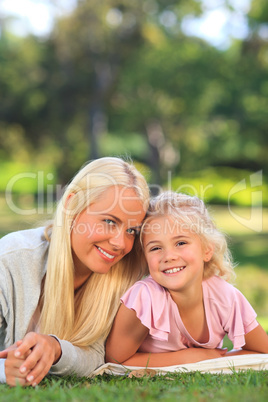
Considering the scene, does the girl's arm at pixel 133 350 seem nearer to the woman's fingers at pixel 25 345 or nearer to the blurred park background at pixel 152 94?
the woman's fingers at pixel 25 345

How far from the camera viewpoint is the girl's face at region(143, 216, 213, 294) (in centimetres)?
372

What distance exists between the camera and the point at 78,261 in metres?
3.95

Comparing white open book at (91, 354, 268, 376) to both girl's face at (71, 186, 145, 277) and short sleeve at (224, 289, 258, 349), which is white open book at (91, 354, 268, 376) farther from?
girl's face at (71, 186, 145, 277)

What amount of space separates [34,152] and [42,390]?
25043mm

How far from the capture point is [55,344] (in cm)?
328

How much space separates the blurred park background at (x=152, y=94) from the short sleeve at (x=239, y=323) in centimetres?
658

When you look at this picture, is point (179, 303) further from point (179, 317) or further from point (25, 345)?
point (25, 345)

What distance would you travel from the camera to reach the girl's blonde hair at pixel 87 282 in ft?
12.2

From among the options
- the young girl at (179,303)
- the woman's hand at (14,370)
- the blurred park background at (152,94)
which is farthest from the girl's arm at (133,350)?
the blurred park background at (152,94)

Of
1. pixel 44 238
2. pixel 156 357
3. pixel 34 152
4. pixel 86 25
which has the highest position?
pixel 86 25

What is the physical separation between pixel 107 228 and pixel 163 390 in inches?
48.0

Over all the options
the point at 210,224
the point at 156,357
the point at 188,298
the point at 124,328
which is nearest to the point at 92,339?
the point at 124,328

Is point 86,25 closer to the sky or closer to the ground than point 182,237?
closer to the sky

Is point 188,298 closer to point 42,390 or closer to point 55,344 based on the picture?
point 55,344
